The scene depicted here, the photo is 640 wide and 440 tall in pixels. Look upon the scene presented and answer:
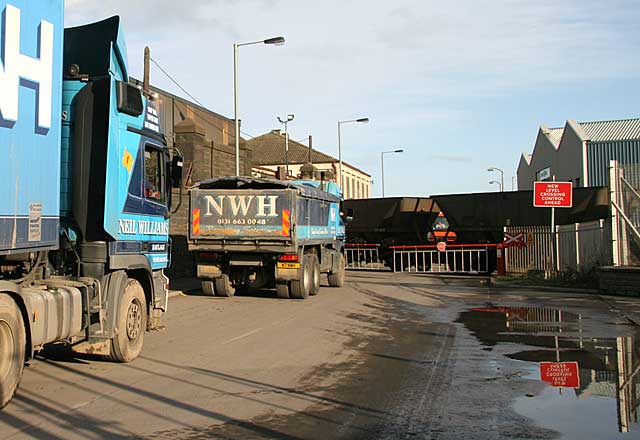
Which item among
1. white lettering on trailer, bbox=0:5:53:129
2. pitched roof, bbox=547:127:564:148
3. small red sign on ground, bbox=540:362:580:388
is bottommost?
small red sign on ground, bbox=540:362:580:388

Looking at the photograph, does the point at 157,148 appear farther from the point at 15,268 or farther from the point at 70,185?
the point at 15,268

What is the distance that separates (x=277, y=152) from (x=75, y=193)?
7076 centimetres

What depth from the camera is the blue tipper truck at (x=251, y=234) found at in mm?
16906

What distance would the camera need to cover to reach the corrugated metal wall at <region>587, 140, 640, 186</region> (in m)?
45.9

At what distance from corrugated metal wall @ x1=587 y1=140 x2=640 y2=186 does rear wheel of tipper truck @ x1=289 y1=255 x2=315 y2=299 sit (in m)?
33.6

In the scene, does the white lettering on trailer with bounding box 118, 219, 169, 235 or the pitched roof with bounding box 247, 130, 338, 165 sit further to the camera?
the pitched roof with bounding box 247, 130, 338, 165

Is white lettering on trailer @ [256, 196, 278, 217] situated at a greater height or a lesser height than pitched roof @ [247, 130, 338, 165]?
lesser

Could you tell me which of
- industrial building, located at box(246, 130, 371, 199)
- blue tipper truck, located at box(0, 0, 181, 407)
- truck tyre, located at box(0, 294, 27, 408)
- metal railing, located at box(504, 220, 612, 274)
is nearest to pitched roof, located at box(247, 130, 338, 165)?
industrial building, located at box(246, 130, 371, 199)

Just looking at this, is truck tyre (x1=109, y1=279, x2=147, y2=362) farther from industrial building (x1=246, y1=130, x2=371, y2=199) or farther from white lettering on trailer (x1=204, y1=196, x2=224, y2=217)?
industrial building (x1=246, y1=130, x2=371, y2=199)

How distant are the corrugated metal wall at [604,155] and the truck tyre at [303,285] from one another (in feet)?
110

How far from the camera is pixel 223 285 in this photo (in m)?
17.9

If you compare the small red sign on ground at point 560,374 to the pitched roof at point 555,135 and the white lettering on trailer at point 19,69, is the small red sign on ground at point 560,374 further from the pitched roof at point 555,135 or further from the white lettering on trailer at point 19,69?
the pitched roof at point 555,135

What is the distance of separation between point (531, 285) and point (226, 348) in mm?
14534

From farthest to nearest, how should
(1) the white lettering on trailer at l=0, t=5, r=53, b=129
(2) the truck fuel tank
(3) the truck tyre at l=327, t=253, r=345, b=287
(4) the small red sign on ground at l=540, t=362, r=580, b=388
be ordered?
(3) the truck tyre at l=327, t=253, r=345, b=287 < (4) the small red sign on ground at l=540, t=362, r=580, b=388 < (2) the truck fuel tank < (1) the white lettering on trailer at l=0, t=5, r=53, b=129
